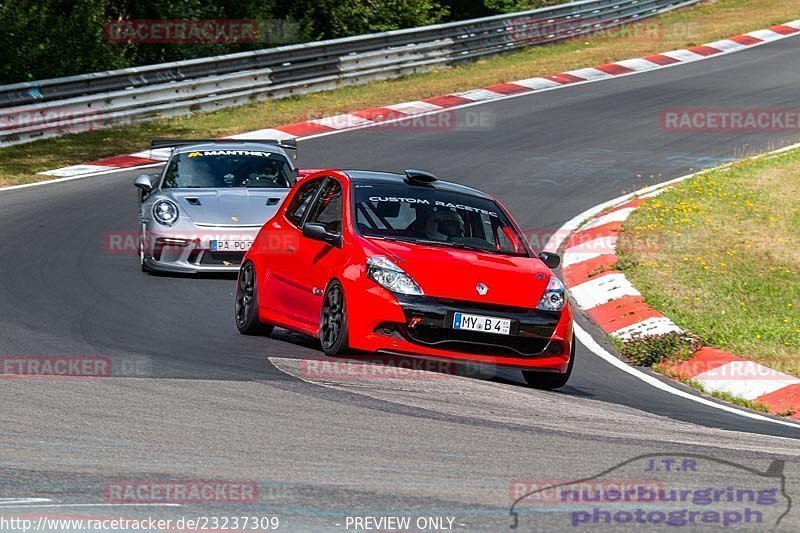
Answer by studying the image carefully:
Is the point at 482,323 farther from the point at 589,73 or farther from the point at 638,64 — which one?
the point at 638,64

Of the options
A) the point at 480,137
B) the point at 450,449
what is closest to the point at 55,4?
the point at 480,137

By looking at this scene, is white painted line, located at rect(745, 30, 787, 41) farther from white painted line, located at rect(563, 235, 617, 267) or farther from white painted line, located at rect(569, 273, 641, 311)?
white painted line, located at rect(569, 273, 641, 311)

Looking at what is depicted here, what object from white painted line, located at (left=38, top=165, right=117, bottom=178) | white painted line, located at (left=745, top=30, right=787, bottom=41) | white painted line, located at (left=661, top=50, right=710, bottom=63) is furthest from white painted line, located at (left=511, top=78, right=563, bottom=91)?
white painted line, located at (left=38, top=165, right=117, bottom=178)

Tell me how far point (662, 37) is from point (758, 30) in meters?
2.41

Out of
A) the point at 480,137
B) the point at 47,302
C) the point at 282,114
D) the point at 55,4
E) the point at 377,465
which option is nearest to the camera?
the point at 377,465

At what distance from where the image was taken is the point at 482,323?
29.8ft

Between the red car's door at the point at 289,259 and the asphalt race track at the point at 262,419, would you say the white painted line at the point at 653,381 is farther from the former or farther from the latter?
the red car's door at the point at 289,259

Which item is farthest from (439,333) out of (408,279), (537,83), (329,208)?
(537,83)

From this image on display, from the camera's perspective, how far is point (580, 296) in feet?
43.1

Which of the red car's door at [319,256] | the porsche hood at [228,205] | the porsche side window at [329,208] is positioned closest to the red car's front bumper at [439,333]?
the red car's door at [319,256]

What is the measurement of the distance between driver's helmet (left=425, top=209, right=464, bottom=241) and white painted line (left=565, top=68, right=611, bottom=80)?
54.7 ft

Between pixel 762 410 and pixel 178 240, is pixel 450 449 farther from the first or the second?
pixel 178 240

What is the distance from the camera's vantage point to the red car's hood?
9.20 metres

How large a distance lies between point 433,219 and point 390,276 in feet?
3.54
